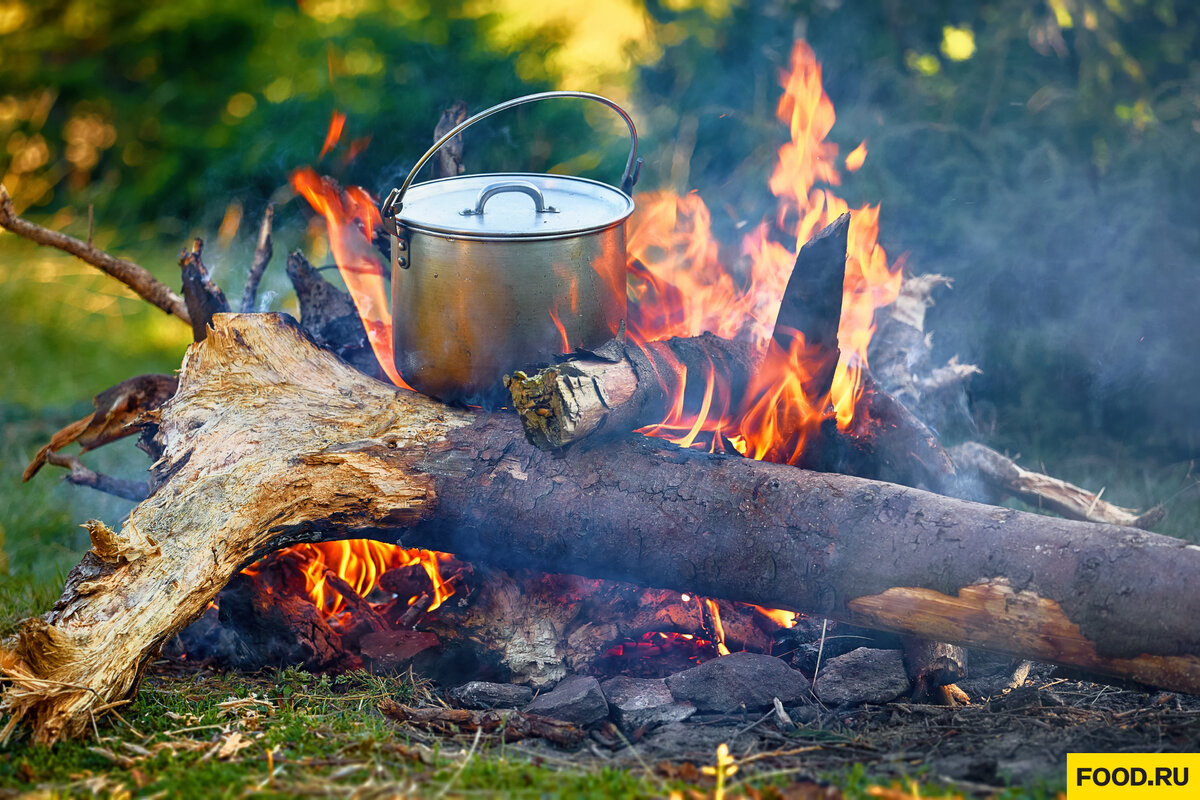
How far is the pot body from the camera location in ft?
10.5

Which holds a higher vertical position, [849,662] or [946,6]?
[946,6]

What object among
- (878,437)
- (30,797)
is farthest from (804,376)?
(30,797)

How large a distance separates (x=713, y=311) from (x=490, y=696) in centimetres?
195

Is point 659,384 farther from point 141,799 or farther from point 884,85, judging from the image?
point 884,85

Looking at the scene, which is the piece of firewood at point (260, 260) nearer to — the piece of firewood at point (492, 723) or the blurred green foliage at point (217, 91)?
the piece of firewood at point (492, 723)

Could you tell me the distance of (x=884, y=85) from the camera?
550 cm

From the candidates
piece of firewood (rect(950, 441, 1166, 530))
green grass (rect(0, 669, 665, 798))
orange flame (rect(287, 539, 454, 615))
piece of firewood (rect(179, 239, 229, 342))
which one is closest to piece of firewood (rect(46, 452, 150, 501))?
piece of firewood (rect(179, 239, 229, 342))

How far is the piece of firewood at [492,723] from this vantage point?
8.80 feet

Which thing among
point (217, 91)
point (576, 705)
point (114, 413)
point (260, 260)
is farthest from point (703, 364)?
point (217, 91)

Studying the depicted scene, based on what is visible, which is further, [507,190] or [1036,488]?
[1036,488]

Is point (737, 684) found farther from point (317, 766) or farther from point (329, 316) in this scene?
point (329, 316)

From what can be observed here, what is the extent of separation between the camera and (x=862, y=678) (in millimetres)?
3002

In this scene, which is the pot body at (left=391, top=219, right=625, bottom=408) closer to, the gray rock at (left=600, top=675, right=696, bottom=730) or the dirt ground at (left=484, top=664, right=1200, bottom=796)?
the gray rock at (left=600, top=675, right=696, bottom=730)

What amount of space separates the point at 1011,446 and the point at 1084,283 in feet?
2.99
